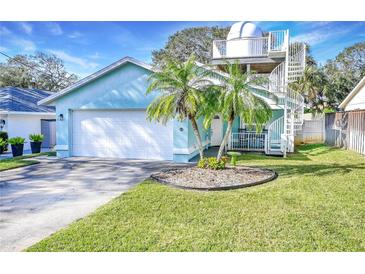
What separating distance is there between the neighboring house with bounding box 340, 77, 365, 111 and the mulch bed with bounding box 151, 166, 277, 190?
1275cm

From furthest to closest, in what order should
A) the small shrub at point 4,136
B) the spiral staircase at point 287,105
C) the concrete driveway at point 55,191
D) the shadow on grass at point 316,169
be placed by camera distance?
1. the small shrub at point 4,136
2. the spiral staircase at point 287,105
3. the shadow on grass at point 316,169
4. the concrete driveway at point 55,191

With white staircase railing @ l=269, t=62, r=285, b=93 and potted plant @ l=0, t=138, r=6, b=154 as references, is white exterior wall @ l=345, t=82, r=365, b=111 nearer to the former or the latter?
white staircase railing @ l=269, t=62, r=285, b=93

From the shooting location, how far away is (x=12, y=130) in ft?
46.7

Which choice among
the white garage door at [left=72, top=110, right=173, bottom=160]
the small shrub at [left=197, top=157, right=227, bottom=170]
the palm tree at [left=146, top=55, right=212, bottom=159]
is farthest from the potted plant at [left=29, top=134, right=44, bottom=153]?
the small shrub at [left=197, top=157, right=227, bottom=170]

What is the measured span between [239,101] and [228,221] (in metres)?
3.61

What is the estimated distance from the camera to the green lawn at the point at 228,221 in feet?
12.1

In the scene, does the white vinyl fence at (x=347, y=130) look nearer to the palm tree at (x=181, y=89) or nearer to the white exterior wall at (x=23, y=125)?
the palm tree at (x=181, y=89)

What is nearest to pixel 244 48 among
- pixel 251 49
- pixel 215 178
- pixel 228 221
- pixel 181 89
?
pixel 251 49

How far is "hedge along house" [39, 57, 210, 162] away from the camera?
10531 millimetres

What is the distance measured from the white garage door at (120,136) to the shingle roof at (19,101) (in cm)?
536

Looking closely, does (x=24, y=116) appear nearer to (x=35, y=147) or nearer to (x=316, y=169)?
(x=35, y=147)

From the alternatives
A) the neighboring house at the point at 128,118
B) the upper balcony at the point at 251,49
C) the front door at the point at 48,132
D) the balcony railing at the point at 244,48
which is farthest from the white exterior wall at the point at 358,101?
the front door at the point at 48,132

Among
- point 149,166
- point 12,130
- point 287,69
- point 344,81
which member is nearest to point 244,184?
point 149,166
